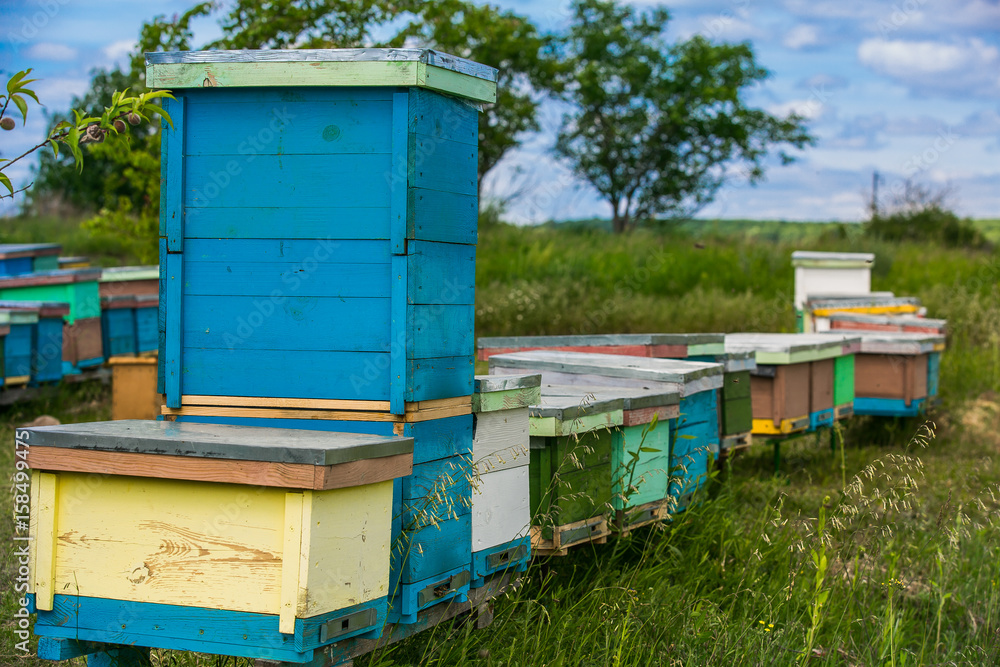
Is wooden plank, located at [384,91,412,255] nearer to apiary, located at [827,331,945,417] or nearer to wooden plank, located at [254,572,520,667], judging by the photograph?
wooden plank, located at [254,572,520,667]

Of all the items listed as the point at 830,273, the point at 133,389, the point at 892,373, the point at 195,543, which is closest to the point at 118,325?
the point at 133,389

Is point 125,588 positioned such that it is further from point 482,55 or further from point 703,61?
point 703,61

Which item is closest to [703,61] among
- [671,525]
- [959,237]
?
[959,237]

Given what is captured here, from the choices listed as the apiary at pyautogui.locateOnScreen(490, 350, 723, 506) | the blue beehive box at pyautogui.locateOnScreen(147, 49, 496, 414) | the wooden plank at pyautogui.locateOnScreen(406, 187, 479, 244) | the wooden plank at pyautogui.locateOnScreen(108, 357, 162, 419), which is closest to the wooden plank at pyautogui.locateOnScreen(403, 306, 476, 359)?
the blue beehive box at pyautogui.locateOnScreen(147, 49, 496, 414)

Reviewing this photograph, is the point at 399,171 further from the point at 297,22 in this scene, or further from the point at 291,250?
the point at 297,22

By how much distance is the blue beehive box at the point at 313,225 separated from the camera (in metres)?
2.77

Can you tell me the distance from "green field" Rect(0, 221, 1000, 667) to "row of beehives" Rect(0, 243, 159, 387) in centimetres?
47

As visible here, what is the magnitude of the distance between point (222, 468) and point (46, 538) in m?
0.59

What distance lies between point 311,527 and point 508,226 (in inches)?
569

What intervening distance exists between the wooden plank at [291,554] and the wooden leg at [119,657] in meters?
0.78

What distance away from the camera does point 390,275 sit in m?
2.78

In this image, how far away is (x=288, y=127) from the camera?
286cm

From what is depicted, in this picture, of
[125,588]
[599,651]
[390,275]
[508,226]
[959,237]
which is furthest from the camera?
[959,237]

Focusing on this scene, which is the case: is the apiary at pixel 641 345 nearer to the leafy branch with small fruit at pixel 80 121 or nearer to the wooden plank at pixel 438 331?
the wooden plank at pixel 438 331
